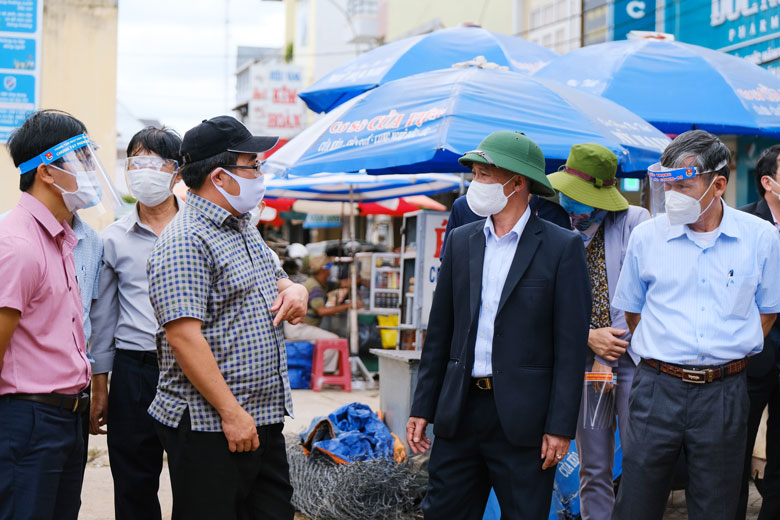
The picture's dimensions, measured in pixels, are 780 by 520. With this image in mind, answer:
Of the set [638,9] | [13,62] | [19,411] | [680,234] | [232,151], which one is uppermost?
[638,9]

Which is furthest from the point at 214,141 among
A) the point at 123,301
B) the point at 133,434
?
the point at 133,434

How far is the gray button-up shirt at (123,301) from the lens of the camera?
3.89 metres

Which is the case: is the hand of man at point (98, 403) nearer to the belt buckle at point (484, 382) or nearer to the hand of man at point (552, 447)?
the belt buckle at point (484, 382)

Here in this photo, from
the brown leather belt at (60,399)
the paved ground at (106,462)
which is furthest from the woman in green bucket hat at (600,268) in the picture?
the paved ground at (106,462)

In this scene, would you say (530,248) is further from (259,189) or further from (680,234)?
(259,189)

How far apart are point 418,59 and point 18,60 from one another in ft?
11.9

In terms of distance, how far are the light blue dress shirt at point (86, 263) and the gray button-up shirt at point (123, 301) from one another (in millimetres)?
72

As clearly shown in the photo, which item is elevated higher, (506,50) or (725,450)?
(506,50)

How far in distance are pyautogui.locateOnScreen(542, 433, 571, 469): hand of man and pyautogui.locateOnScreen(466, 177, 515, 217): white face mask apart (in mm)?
888

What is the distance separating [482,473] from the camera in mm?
3361

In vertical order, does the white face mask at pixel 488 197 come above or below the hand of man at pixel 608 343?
above

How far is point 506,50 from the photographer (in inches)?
339

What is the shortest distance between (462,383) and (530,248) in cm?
57

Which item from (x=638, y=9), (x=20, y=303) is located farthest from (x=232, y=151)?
(x=638, y=9)
